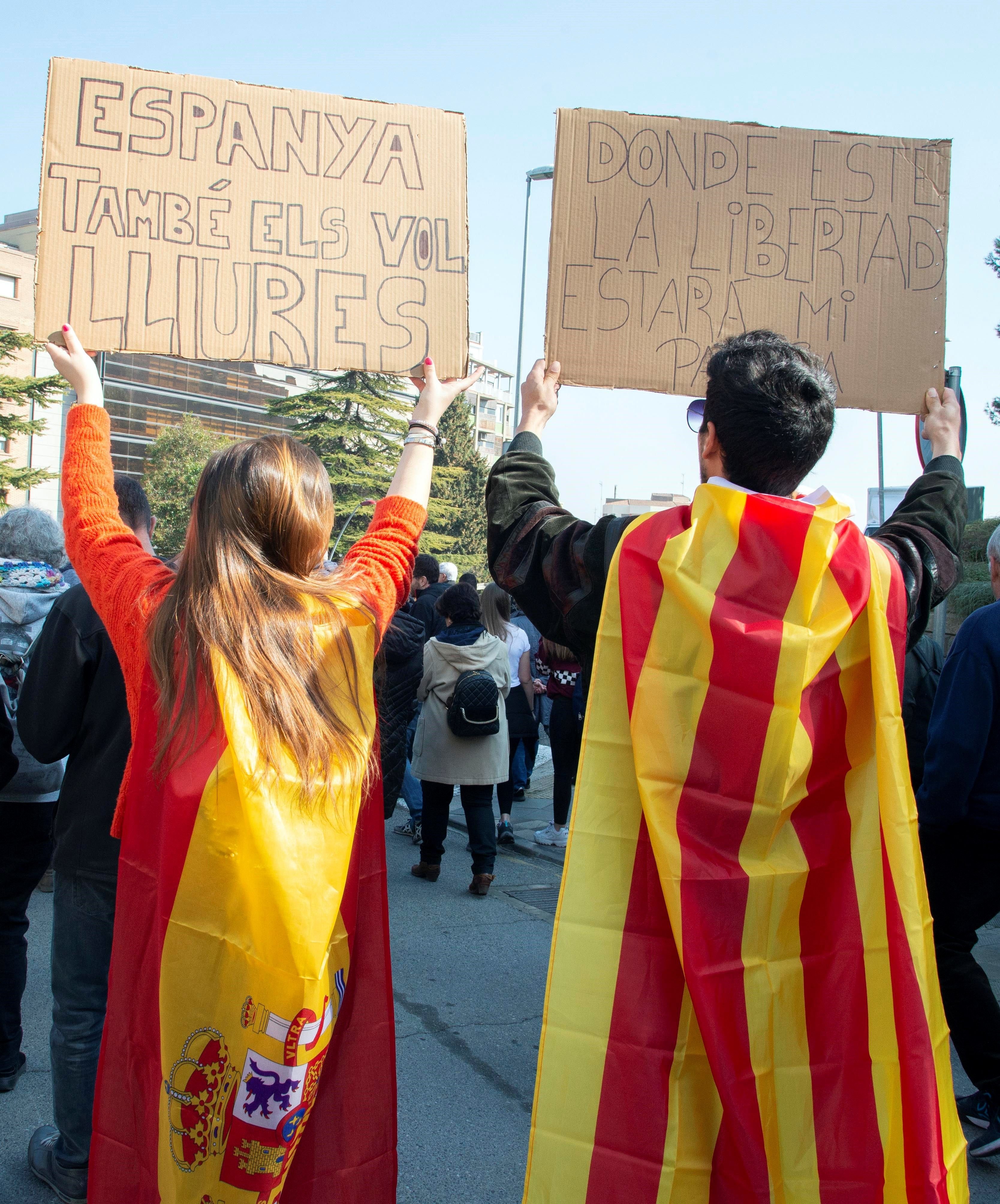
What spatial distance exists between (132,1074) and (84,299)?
67.6 inches

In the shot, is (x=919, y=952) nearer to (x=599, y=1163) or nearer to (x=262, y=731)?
(x=599, y=1163)

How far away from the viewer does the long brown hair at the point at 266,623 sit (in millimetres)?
1752

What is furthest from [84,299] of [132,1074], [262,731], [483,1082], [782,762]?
[483,1082]

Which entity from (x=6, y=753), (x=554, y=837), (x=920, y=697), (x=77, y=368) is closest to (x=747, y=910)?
(x=77, y=368)

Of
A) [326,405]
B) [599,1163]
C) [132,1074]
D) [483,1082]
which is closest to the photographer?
[599,1163]

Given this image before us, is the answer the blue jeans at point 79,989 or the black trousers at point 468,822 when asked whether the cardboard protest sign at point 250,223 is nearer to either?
the blue jeans at point 79,989

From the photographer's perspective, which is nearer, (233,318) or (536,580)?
(536,580)

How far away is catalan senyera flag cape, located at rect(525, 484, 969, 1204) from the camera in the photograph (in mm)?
1540

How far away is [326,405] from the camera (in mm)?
50562

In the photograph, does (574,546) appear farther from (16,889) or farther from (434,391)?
(16,889)

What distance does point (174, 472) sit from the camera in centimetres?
6022

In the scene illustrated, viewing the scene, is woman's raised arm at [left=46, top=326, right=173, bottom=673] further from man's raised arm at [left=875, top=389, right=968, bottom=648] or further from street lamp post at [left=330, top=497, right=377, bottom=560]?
man's raised arm at [left=875, top=389, right=968, bottom=648]

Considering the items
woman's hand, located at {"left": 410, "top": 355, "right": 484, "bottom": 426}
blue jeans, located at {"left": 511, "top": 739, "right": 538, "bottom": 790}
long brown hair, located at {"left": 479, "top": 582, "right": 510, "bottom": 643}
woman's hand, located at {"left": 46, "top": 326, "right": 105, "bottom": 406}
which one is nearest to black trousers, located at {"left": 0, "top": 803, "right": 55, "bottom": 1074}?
woman's hand, located at {"left": 46, "top": 326, "right": 105, "bottom": 406}

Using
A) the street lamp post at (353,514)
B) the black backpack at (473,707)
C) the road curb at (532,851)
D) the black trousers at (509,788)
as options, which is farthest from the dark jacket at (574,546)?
the road curb at (532,851)
